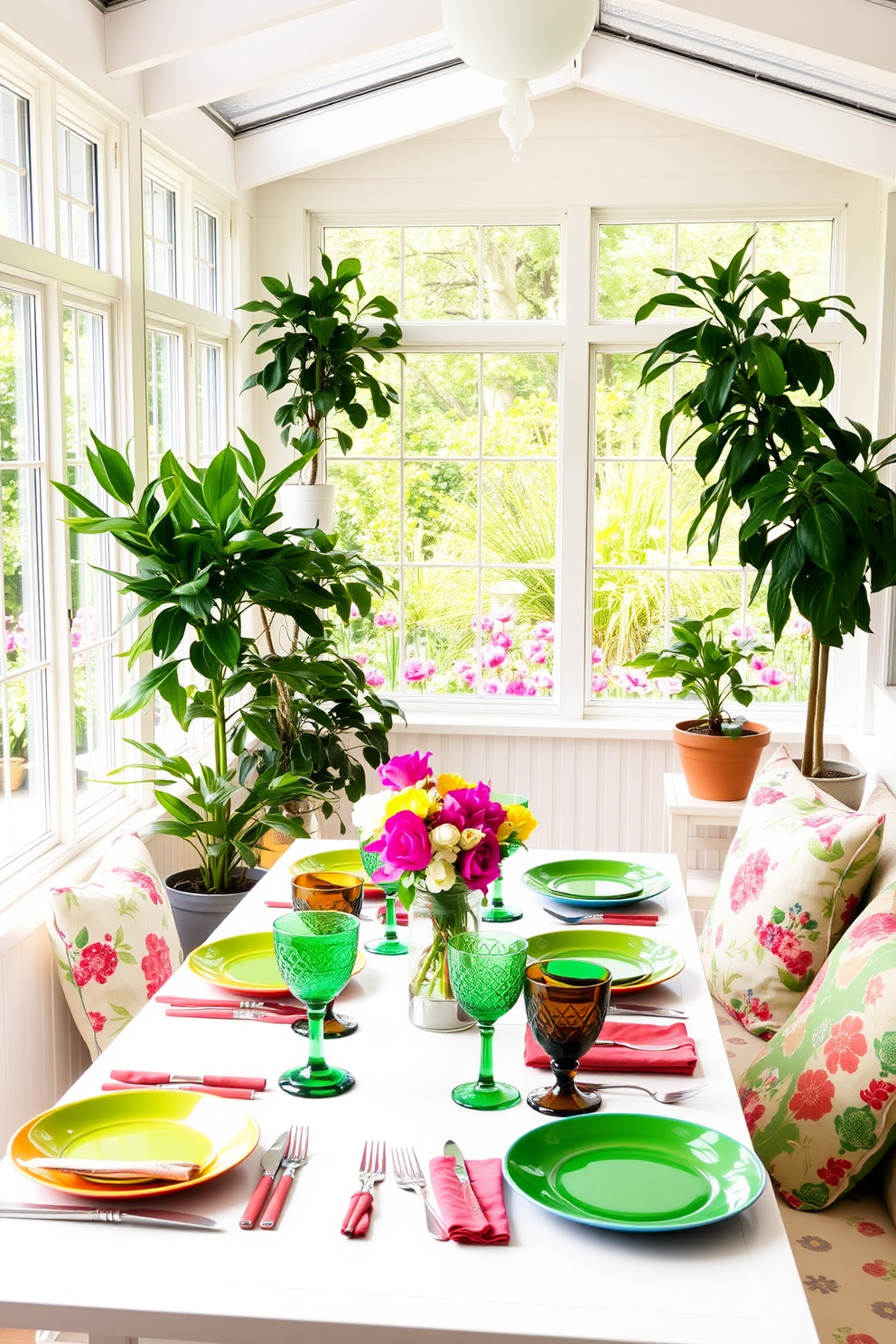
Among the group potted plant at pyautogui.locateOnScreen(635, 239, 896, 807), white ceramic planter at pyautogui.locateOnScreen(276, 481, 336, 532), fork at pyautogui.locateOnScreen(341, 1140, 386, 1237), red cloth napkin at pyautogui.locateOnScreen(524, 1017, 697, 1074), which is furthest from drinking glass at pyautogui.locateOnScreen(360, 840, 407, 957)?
white ceramic planter at pyautogui.locateOnScreen(276, 481, 336, 532)

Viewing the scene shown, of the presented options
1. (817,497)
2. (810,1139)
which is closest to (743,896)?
(810,1139)

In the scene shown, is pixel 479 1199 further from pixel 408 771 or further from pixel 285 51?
pixel 285 51

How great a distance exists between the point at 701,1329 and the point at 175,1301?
49 cm

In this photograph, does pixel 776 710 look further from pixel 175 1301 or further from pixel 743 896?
pixel 175 1301

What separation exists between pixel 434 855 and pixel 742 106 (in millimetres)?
3389

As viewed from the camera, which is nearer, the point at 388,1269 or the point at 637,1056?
the point at 388,1269

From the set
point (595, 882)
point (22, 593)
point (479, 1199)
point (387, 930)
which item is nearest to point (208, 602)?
point (22, 593)

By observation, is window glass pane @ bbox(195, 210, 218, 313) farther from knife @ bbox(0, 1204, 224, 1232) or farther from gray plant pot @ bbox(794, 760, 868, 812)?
knife @ bbox(0, 1204, 224, 1232)

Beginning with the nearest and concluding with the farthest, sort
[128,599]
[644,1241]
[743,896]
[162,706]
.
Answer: [644,1241] → [743,896] → [128,599] → [162,706]

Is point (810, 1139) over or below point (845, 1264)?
over

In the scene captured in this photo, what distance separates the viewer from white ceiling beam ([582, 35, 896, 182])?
4.12m

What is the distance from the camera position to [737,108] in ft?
13.8

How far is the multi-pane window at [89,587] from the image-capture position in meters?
3.15

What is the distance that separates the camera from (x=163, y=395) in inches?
154
